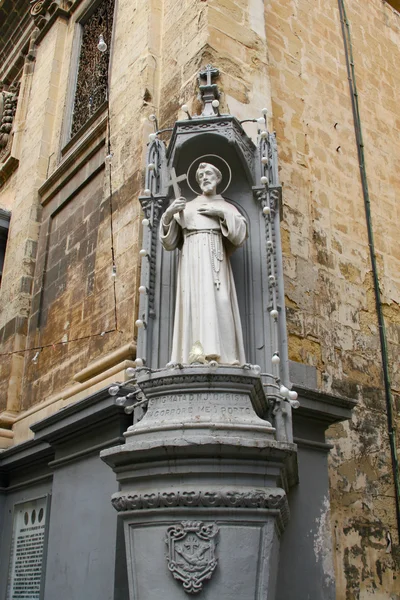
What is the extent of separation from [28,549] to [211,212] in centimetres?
410

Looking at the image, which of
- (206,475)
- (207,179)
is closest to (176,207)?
(207,179)

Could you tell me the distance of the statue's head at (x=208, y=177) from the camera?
5.37 metres

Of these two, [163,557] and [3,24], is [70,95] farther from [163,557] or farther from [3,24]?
[163,557]

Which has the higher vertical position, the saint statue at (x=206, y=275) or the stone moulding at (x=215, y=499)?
the saint statue at (x=206, y=275)

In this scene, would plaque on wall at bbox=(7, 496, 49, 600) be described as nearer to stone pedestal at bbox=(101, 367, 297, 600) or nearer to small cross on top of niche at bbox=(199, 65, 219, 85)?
stone pedestal at bbox=(101, 367, 297, 600)

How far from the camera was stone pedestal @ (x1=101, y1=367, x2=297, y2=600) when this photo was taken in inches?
152

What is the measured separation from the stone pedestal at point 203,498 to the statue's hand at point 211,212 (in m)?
1.35

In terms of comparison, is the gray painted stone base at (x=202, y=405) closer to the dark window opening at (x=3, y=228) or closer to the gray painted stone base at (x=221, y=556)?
the gray painted stone base at (x=221, y=556)

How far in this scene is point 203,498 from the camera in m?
3.95

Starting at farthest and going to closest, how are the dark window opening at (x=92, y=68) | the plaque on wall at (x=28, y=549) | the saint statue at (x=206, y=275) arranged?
the dark window opening at (x=92, y=68) < the plaque on wall at (x=28, y=549) < the saint statue at (x=206, y=275)

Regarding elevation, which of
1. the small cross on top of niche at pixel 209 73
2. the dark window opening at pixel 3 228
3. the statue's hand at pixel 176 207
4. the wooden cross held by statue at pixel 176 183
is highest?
the dark window opening at pixel 3 228

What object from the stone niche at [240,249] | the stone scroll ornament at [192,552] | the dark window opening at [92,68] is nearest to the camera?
the stone scroll ornament at [192,552]

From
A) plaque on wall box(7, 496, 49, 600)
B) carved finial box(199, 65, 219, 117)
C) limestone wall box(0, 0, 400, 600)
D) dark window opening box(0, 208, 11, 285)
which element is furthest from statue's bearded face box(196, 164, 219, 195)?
dark window opening box(0, 208, 11, 285)

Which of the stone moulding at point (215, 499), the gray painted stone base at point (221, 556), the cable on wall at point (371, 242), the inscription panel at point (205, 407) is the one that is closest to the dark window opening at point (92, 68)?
the cable on wall at point (371, 242)
